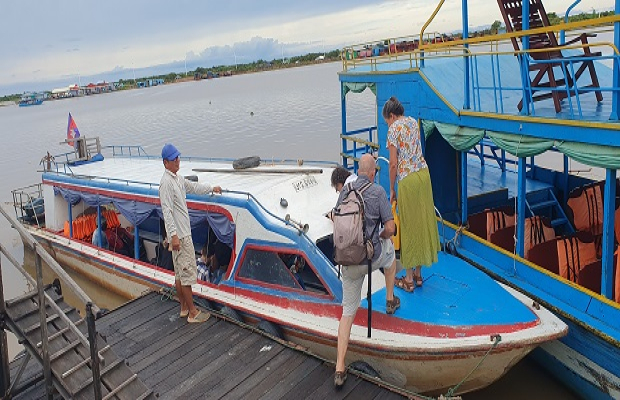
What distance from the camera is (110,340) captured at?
Result: 6.77 metres

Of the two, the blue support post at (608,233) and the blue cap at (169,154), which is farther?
the blue cap at (169,154)

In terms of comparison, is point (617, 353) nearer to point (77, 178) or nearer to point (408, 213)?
point (408, 213)

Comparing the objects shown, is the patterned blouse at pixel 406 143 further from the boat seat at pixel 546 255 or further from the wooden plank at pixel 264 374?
the wooden plank at pixel 264 374

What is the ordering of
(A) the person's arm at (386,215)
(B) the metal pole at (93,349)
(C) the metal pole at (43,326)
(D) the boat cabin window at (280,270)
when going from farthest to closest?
(D) the boat cabin window at (280,270), (A) the person's arm at (386,215), (C) the metal pole at (43,326), (B) the metal pole at (93,349)

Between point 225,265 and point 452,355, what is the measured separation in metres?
4.07

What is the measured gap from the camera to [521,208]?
7.03 m

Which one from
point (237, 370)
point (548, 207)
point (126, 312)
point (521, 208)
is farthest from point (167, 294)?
point (548, 207)

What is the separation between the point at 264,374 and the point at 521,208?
414cm

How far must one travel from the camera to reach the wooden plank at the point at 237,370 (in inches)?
220

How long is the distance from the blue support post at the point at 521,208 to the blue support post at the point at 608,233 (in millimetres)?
1346

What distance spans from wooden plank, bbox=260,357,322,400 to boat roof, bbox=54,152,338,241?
1641mm

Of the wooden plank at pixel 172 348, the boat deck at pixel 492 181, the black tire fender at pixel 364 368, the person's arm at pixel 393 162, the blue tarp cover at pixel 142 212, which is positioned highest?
the person's arm at pixel 393 162

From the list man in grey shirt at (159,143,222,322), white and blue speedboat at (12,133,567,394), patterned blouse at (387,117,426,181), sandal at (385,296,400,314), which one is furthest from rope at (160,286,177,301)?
patterned blouse at (387,117,426,181)

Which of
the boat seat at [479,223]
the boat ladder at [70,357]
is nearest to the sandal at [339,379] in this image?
the boat ladder at [70,357]
